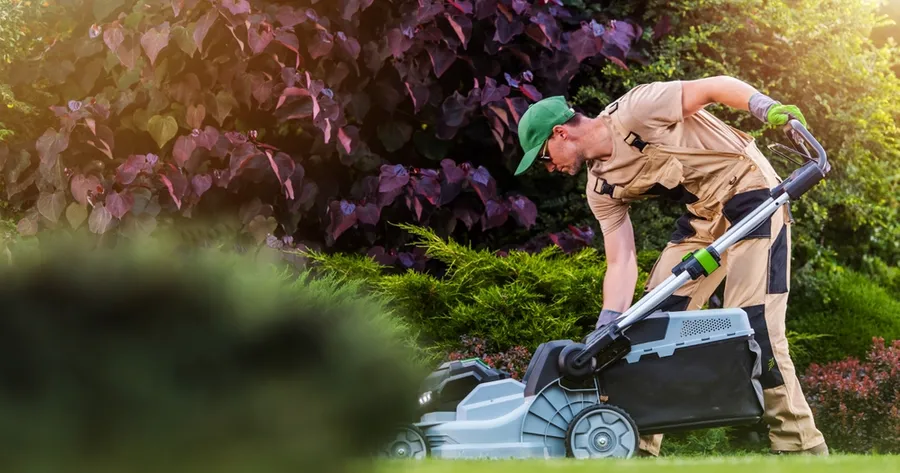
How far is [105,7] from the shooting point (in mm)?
5199

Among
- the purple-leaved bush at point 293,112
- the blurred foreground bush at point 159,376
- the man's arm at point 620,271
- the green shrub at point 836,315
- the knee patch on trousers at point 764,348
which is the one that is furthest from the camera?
the green shrub at point 836,315

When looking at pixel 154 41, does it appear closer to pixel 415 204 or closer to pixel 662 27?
pixel 415 204

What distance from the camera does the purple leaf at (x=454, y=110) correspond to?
16.8 feet

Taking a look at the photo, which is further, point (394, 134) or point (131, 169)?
point (394, 134)

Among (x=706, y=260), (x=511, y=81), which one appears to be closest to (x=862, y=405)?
(x=706, y=260)

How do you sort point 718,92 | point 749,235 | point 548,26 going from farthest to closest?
point 548,26, point 749,235, point 718,92

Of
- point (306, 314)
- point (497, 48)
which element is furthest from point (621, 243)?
point (306, 314)

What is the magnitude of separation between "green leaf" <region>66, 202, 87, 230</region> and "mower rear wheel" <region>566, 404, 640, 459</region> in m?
2.64

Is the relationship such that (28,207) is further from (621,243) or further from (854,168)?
(854,168)

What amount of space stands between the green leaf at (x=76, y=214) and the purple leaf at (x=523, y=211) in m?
2.09

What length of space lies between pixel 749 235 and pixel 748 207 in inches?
4.7

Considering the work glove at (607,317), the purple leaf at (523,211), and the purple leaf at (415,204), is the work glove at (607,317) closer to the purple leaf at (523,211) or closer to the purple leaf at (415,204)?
the purple leaf at (523,211)

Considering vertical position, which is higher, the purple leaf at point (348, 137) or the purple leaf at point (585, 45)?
the purple leaf at point (585, 45)

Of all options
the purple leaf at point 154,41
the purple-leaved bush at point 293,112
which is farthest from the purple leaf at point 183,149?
the purple leaf at point 154,41
